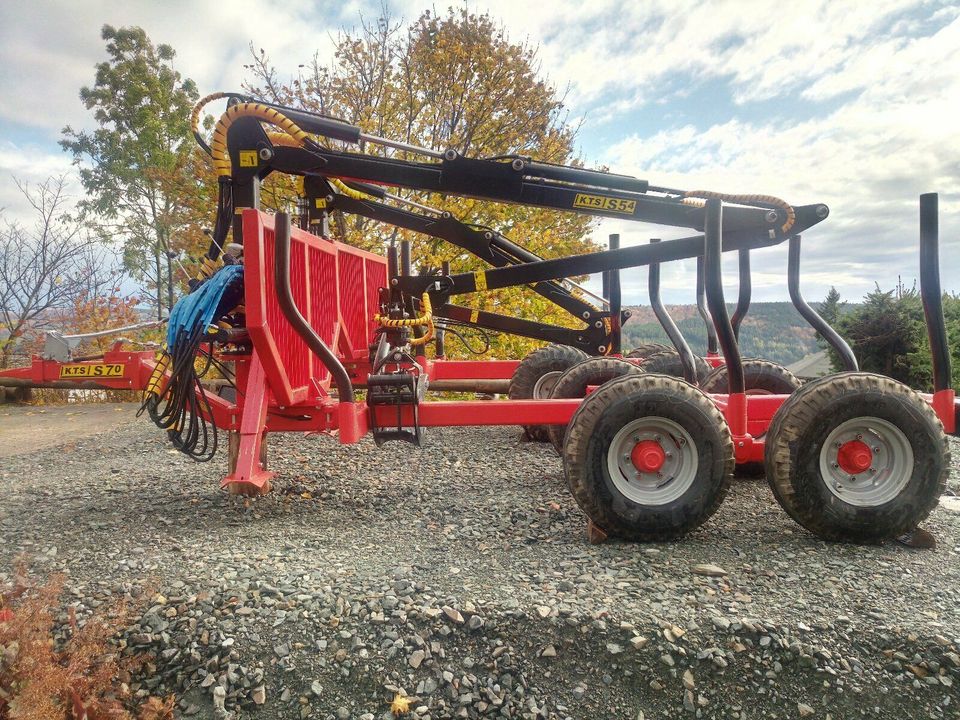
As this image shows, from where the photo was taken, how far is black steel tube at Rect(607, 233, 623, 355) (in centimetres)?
665

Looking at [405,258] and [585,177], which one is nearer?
[585,177]

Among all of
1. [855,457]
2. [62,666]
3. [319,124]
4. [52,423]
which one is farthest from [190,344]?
[52,423]

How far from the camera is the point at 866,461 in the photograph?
319 cm

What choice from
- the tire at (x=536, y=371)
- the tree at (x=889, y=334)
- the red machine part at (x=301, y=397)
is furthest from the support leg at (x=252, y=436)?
the tree at (x=889, y=334)

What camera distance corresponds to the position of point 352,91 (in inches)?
384

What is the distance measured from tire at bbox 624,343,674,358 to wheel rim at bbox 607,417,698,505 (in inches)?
140

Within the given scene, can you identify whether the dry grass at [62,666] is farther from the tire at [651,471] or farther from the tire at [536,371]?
the tire at [536,371]

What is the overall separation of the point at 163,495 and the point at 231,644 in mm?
2311

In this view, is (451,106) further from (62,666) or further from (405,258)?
(62,666)

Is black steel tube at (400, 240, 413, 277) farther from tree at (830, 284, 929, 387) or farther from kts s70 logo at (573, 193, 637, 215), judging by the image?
tree at (830, 284, 929, 387)

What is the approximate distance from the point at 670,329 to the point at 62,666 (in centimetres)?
466

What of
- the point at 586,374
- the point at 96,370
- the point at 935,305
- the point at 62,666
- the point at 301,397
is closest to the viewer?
the point at 62,666

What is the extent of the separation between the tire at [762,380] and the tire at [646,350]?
6.01 feet

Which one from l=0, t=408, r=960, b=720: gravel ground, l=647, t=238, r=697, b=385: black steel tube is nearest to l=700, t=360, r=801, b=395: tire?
l=647, t=238, r=697, b=385: black steel tube
